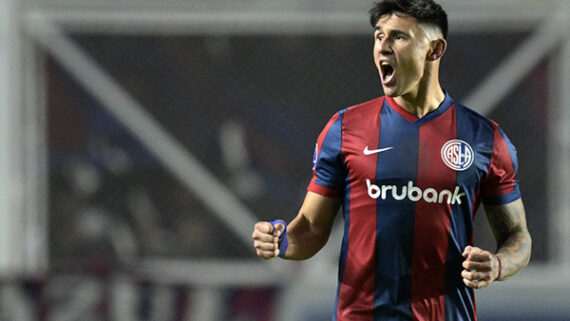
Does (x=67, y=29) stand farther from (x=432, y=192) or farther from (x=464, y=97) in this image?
(x=432, y=192)

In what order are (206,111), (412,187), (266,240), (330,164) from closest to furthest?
(266,240), (412,187), (330,164), (206,111)

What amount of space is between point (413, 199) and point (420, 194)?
25 millimetres

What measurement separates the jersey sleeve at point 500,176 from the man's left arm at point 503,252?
27 mm

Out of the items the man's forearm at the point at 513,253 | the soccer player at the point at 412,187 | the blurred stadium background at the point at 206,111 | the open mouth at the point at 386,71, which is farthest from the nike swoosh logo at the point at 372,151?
the blurred stadium background at the point at 206,111

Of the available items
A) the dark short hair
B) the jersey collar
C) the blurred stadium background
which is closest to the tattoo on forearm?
the jersey collar

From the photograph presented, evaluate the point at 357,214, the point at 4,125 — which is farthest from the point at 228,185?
the point at 357,214

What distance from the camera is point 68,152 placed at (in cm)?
570

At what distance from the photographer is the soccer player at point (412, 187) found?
2.49 meters

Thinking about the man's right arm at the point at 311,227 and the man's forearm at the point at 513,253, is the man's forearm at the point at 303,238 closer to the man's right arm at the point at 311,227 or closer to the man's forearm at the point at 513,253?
the man's right arm at the point at 311,227

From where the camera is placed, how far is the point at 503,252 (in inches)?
99.3

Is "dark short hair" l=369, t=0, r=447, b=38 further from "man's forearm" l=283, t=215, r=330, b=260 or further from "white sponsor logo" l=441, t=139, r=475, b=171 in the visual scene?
"man's forearm" l=283, t=215, r=330, b=260

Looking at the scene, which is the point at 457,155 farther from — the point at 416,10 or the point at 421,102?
the point at 416,10

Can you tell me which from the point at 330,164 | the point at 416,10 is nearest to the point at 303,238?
the point at 330,164

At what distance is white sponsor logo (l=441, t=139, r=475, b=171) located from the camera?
2.51 m
